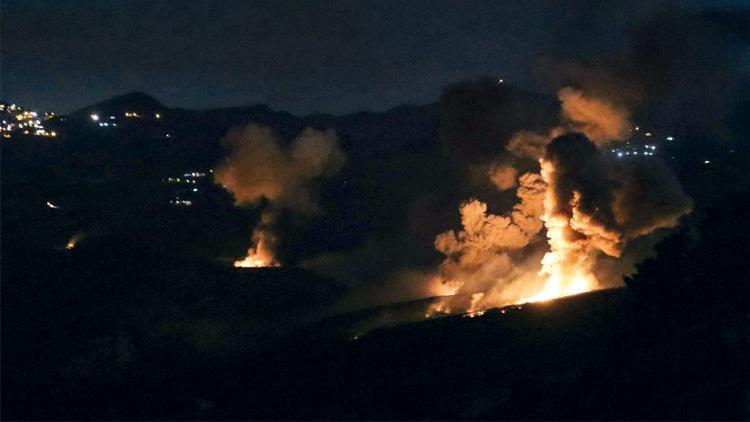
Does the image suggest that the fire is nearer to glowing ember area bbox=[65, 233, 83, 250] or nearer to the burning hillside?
the burning hillside

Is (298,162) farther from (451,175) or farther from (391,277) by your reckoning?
(451,175)

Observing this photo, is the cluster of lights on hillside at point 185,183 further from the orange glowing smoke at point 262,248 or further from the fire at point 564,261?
the fire at point 564,261

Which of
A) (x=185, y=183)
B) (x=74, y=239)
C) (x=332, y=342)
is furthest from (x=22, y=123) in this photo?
(x=332, y=342)

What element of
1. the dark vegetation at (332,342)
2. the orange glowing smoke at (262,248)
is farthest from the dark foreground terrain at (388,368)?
the orange glowing smoke at (262,248)

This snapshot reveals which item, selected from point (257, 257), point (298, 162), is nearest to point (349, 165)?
point (298, 162)

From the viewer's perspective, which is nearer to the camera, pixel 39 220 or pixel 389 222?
pixel 39 220

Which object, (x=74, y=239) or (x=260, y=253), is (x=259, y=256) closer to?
(x=260, y=253)

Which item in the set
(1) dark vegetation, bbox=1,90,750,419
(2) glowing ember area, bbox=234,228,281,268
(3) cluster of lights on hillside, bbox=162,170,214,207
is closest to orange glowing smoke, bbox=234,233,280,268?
(2) glowing ember area, bbox=234,228,281,268
